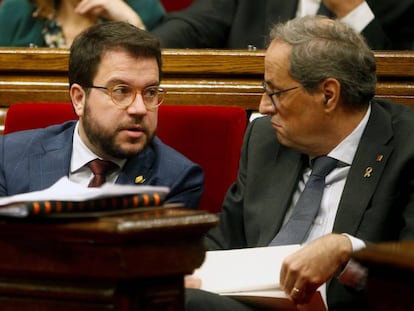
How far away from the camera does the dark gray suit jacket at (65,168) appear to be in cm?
215

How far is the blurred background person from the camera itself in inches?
116

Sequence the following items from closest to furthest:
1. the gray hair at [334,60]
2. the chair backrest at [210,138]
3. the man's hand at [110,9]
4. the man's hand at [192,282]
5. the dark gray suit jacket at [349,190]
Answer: the man's hand at [192,282]
the dark gray suit jacket at [349,190]
the gray hair at [334,60]
the chair backrest at [210,138]
the man's hand at [110,9]

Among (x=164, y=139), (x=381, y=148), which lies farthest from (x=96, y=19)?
(x=381, y=148)

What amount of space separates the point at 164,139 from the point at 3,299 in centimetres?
102

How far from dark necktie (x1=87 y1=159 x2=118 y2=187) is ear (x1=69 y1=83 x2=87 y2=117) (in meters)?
0.12

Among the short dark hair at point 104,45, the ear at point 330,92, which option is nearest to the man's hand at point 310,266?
the ear at point 330,92

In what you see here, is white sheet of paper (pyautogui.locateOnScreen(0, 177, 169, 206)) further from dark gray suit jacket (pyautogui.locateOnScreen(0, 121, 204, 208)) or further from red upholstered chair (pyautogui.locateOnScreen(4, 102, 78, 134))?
red upholstered chair (pyautogui.locateOnScreen(4, 102, 78, 134))

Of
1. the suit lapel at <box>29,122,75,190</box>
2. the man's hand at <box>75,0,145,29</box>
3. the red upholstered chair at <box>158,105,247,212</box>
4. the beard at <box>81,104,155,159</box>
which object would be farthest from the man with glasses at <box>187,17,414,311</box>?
the man's hand at <box>75,0,145,29</box>

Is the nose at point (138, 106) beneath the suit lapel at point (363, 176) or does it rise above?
above

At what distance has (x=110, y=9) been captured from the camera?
289 cm

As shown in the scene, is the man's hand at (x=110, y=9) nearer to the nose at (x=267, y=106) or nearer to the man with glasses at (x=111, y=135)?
the man with glasses at (x=111, y=135)

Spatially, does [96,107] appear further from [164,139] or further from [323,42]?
[323,42]

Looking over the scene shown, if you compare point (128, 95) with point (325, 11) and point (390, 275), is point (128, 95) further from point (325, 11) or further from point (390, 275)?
point (390, 275)

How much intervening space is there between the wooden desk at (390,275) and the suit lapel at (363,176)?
72 cm
